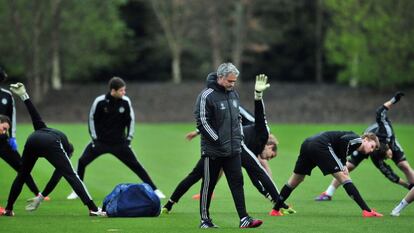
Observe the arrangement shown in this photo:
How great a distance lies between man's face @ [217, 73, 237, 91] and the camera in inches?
494

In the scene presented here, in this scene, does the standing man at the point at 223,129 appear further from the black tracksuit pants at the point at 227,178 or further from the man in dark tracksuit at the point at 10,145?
the man in dark tracksuit at the point at 10,145

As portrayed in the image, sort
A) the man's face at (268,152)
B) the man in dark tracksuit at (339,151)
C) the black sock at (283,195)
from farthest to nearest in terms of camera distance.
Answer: the man's face at (268,152) → the black sock at (283,195) → the man in dark tracksuit at (339,151)

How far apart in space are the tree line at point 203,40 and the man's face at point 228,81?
36.5m

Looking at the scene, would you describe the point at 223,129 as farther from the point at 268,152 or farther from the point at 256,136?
the point at 268,152

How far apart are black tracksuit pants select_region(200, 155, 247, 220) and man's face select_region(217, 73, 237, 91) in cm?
99

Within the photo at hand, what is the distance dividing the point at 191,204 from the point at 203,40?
1842 inches

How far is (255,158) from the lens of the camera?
571 inches

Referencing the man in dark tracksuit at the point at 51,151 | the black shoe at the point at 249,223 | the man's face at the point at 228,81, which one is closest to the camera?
the man's face at the point at 228,81

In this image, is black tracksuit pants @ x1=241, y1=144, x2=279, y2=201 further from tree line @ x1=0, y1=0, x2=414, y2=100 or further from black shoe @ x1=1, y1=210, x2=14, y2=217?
tree line @ x1=0, y1=0, x2=414, y2=100

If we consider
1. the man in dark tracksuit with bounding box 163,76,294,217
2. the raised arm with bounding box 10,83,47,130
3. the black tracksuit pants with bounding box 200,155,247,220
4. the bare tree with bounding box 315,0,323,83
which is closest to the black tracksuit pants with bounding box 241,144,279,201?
the man in dark tracksuit with bounding box 163,76,294,217

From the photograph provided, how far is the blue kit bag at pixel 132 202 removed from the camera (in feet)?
46.2

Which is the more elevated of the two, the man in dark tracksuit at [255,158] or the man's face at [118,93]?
the man's face at [118,93]

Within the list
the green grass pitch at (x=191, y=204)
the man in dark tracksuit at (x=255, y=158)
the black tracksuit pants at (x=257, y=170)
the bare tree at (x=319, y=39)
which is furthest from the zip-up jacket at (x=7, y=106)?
the bare tree at (x=319, y=39)

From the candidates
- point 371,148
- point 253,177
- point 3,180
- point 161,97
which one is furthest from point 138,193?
point 161,97
